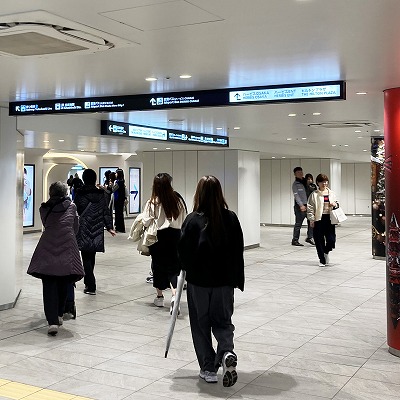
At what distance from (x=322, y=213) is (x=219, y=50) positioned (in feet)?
24.6

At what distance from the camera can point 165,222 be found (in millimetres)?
7926

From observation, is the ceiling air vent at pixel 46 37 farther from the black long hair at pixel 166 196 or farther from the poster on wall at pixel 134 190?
the poster on wall at pixel 134 190

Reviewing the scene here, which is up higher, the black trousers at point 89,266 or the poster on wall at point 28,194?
the poster on wall at point 28,194

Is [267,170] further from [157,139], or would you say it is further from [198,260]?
[198,260]

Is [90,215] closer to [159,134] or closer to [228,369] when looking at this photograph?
[159,134]

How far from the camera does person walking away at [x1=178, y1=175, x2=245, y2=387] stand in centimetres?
491

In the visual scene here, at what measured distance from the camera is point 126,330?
23.1ft

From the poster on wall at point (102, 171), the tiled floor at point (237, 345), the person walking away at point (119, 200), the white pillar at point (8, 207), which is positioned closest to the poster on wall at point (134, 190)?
the poster on wall at point (102, 171)

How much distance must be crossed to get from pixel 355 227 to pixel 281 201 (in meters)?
3.05

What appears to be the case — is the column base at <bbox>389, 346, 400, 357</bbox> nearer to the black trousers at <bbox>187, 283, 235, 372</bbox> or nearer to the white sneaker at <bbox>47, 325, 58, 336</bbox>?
the black trousers at <bbox>187, 283, 235, 372</bbox>

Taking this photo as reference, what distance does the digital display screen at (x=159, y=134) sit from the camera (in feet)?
37.3

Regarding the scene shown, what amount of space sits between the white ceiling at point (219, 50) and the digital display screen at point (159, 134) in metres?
2.27

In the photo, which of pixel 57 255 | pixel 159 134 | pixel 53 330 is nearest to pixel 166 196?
pixel 57 255

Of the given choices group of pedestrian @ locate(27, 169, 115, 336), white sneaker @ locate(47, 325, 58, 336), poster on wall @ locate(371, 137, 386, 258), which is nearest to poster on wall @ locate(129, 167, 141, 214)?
poster on wall @ locate(371, 137, 386, 258)
